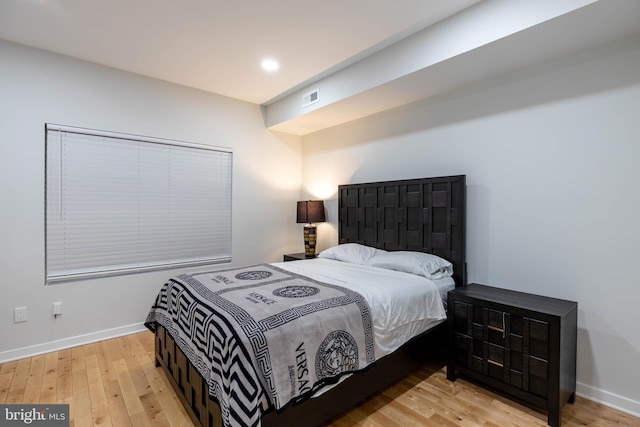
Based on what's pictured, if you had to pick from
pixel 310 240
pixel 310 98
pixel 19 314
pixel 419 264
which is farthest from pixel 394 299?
pixel 19 314

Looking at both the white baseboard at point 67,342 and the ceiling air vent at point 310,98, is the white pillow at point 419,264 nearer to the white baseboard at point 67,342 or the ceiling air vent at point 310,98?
the ceiling air vent at point 310,98

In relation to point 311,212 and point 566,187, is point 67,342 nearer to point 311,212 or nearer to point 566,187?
point 311,212

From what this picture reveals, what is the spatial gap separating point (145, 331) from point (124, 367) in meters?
0.82

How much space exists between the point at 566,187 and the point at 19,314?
4524 mm

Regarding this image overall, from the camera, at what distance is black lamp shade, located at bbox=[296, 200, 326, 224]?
4.14m

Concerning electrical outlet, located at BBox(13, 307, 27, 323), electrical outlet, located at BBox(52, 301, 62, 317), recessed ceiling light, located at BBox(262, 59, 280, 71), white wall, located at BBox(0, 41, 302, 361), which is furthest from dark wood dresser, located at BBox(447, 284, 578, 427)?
electrical outlet, located at BBox(13, 307, 27, 323)

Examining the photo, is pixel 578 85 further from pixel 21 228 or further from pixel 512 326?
pixel 21 228

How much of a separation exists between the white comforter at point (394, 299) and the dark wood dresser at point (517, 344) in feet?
0.51

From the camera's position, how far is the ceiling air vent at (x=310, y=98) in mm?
A: 3438

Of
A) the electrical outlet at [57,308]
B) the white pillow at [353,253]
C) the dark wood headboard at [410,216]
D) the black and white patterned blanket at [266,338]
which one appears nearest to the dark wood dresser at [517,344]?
the dark wood headboard at [410,216]

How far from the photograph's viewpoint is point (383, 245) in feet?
11.2

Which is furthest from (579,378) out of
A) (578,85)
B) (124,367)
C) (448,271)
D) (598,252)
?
(124,367)

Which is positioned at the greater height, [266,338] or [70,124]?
[70,124]

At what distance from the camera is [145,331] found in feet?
10.9
